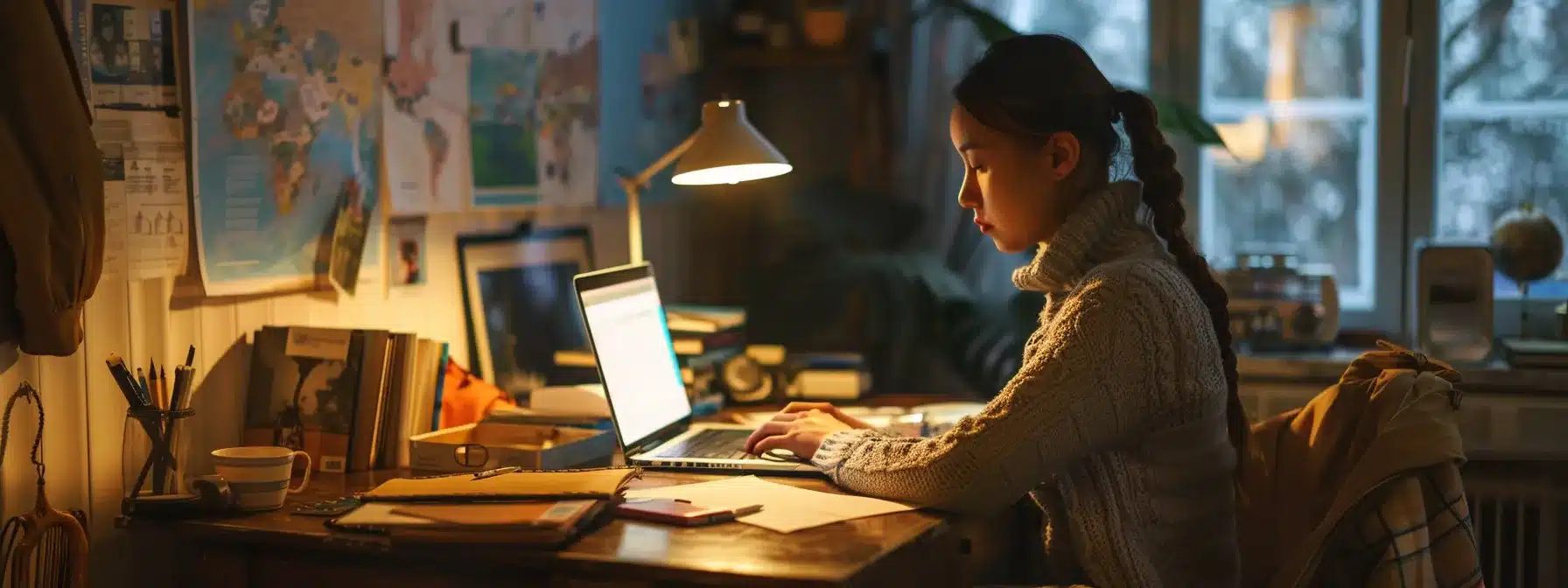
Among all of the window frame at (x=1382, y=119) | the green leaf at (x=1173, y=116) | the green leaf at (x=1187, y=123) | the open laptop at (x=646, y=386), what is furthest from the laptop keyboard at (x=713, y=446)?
the window frame at (x=1382, y=119)

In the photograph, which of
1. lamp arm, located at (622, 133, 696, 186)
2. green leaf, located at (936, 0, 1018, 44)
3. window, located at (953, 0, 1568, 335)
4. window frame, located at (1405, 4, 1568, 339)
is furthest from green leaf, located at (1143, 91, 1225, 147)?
lamp arm, located at (622, 133, 696, 186)

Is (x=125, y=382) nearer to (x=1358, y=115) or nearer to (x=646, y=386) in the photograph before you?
(x=646, y=386)

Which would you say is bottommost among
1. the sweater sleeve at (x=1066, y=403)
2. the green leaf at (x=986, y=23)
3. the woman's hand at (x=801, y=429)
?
the woman's hand at (x=801, y=429)

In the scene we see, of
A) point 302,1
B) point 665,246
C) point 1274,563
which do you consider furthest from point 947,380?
point 302,1

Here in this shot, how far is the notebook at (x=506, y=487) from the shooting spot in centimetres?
157

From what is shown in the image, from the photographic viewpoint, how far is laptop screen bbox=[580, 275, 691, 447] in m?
2.02

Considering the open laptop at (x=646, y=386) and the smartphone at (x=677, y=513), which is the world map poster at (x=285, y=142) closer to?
the open laptop at (x=646, y=386)

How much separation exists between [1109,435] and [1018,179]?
346 mm

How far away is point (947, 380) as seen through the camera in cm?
337

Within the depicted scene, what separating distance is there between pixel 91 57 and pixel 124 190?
16cm

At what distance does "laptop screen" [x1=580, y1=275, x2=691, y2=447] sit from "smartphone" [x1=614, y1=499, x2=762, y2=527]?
37 centimetres

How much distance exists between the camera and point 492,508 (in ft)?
5.03

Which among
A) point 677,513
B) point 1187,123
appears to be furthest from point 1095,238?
point 1187,123

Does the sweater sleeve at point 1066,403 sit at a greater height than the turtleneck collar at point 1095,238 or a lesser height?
lesser
